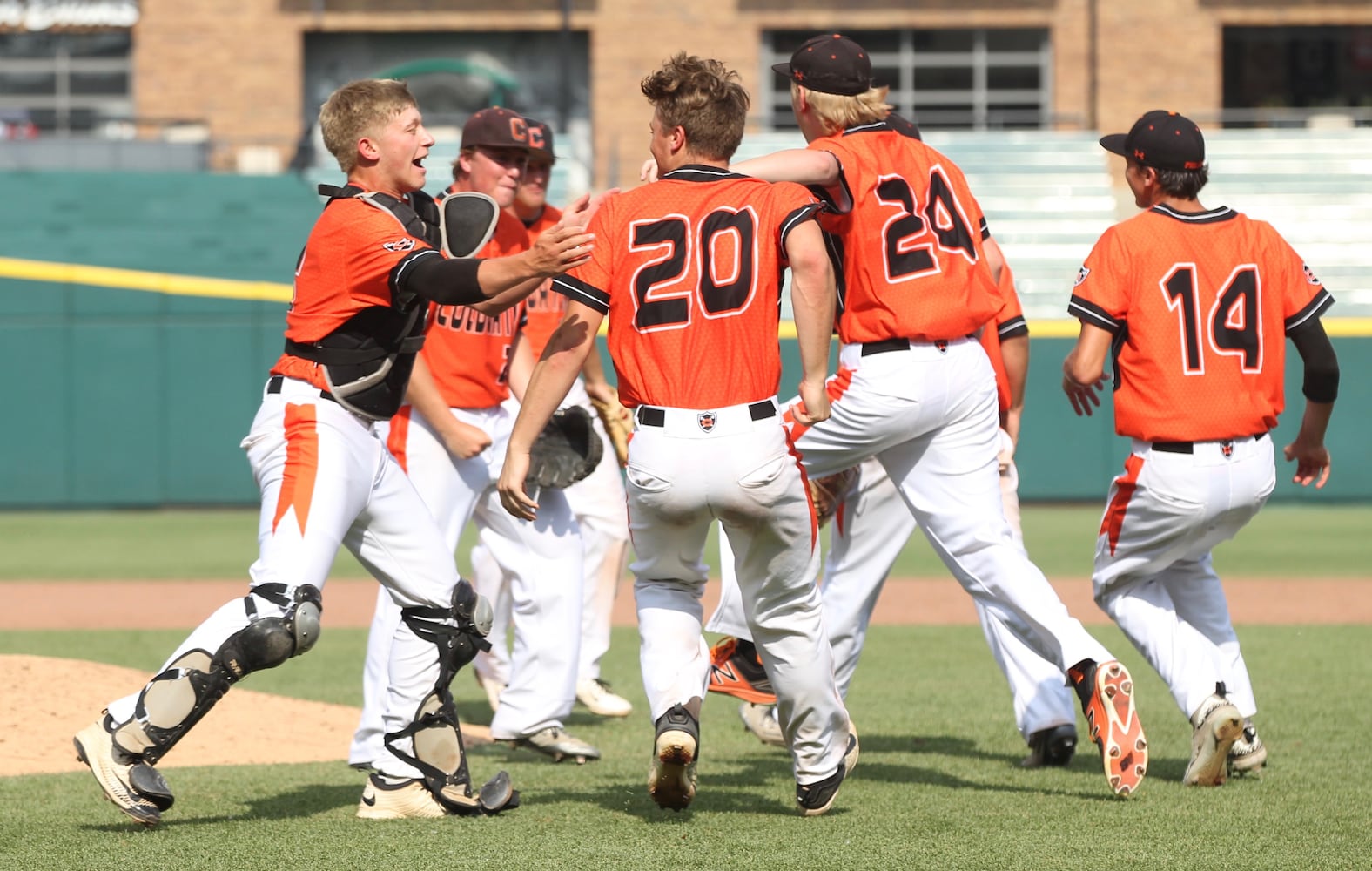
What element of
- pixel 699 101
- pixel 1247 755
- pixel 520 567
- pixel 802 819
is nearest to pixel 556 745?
pixel 520 567

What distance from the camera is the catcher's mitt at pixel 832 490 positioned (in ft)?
19.5

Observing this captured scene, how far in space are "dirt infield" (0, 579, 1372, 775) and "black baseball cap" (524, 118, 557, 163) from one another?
2.29 meters

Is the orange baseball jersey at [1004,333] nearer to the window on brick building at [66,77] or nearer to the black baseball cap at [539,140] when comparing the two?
the black baseball cap at [539,140]

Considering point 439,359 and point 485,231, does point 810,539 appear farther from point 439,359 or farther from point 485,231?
point 439,359

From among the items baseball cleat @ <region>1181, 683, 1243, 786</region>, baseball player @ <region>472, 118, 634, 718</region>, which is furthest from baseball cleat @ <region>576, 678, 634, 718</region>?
baseball cleat @ <region>1181, 683, 1243, 786</region>

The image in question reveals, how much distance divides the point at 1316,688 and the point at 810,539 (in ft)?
12.2

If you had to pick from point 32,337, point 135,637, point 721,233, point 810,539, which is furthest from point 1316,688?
point 32,337

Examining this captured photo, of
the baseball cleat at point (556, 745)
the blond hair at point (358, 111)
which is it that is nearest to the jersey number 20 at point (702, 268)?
the blond hair at point (358, 111)

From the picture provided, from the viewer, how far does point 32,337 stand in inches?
714

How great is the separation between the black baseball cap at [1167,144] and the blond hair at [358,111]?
236 centimetres

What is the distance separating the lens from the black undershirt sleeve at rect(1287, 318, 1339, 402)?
18.2 feet

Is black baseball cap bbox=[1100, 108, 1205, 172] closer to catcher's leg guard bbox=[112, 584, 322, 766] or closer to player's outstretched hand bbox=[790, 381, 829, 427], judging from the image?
player's outstretched hand bbox=[790, 381, 829, 427]

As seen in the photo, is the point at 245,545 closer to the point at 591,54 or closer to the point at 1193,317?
the point at 1193,317

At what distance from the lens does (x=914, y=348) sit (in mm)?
5207
